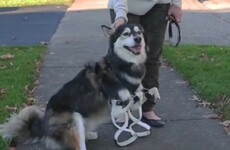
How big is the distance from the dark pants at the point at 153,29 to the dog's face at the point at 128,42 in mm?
513

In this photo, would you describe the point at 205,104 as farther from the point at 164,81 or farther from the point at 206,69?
the point at 206,69

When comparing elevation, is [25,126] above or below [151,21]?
below

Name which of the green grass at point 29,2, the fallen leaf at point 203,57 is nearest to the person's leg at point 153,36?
the fallen leaf at point 203,57

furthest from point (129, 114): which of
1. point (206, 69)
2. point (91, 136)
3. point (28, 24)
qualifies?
point (28, 24)

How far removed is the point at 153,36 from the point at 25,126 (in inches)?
63.5

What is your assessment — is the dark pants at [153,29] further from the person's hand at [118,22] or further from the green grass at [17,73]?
the green grass at [17,73]

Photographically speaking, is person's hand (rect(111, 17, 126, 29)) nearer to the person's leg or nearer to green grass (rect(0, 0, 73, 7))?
the person's leg

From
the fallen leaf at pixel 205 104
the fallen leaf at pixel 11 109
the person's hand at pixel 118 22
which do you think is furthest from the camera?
the fallen leaf at pixel 205 104

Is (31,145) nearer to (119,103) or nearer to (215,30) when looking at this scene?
(119,103)

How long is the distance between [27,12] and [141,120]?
32.9 feet

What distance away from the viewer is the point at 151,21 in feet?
16.9

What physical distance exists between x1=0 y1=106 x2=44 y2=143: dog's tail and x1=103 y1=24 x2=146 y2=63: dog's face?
0.95 m

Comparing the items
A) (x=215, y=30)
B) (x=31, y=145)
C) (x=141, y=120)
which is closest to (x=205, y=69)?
(x=141, y=120)

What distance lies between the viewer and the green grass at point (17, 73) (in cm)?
596
